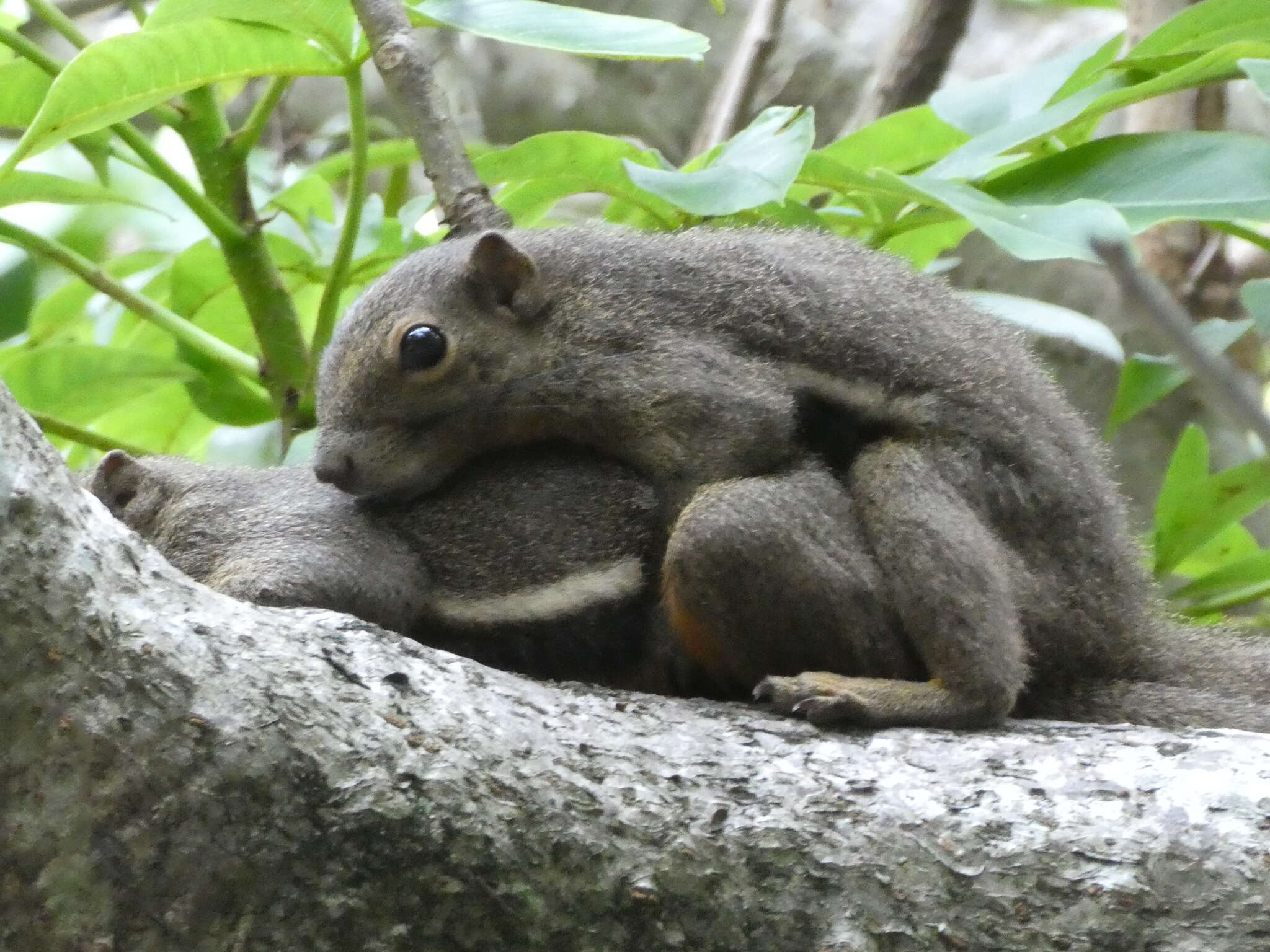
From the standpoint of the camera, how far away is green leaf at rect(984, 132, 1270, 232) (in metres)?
2.52

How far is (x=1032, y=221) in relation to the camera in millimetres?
2324

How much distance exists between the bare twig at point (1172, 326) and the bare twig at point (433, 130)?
93.3 inches

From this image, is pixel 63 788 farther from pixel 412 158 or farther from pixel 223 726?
pixel 412 158

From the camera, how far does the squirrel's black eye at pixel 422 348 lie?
8.50ft

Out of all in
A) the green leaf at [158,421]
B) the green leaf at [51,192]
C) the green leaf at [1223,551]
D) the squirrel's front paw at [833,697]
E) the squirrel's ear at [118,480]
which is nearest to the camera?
the squirrel's front paw at [833,697]

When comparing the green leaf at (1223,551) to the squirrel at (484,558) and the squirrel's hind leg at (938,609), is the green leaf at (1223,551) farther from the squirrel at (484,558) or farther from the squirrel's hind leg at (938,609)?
the squirrel at (484,558)

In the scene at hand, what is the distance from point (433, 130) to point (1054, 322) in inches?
54.8

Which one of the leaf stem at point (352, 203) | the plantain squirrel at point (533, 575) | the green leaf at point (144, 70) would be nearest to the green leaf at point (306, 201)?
the leaf stem at point (352, 203)

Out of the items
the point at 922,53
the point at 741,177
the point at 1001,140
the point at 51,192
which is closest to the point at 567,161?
the point at 741,177

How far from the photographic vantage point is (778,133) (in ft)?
9.12

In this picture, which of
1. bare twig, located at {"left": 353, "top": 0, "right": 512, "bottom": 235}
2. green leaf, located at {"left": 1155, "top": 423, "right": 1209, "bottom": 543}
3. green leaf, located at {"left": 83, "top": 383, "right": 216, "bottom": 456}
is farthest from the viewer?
green leaf, located at {"left": 83, "top": 383, "right": 216, "bottom": 456}

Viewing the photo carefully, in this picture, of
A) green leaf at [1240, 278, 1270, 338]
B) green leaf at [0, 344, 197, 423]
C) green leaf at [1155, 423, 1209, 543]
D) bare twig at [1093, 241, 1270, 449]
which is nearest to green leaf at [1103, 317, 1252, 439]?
green leaf at [1155, 423, 1209, 543]

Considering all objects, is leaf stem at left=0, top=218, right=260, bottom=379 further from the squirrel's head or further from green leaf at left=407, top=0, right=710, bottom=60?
green leaf at left=407, top=0, right=710, bottom=60

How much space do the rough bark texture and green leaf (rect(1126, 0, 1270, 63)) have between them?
1555mm
